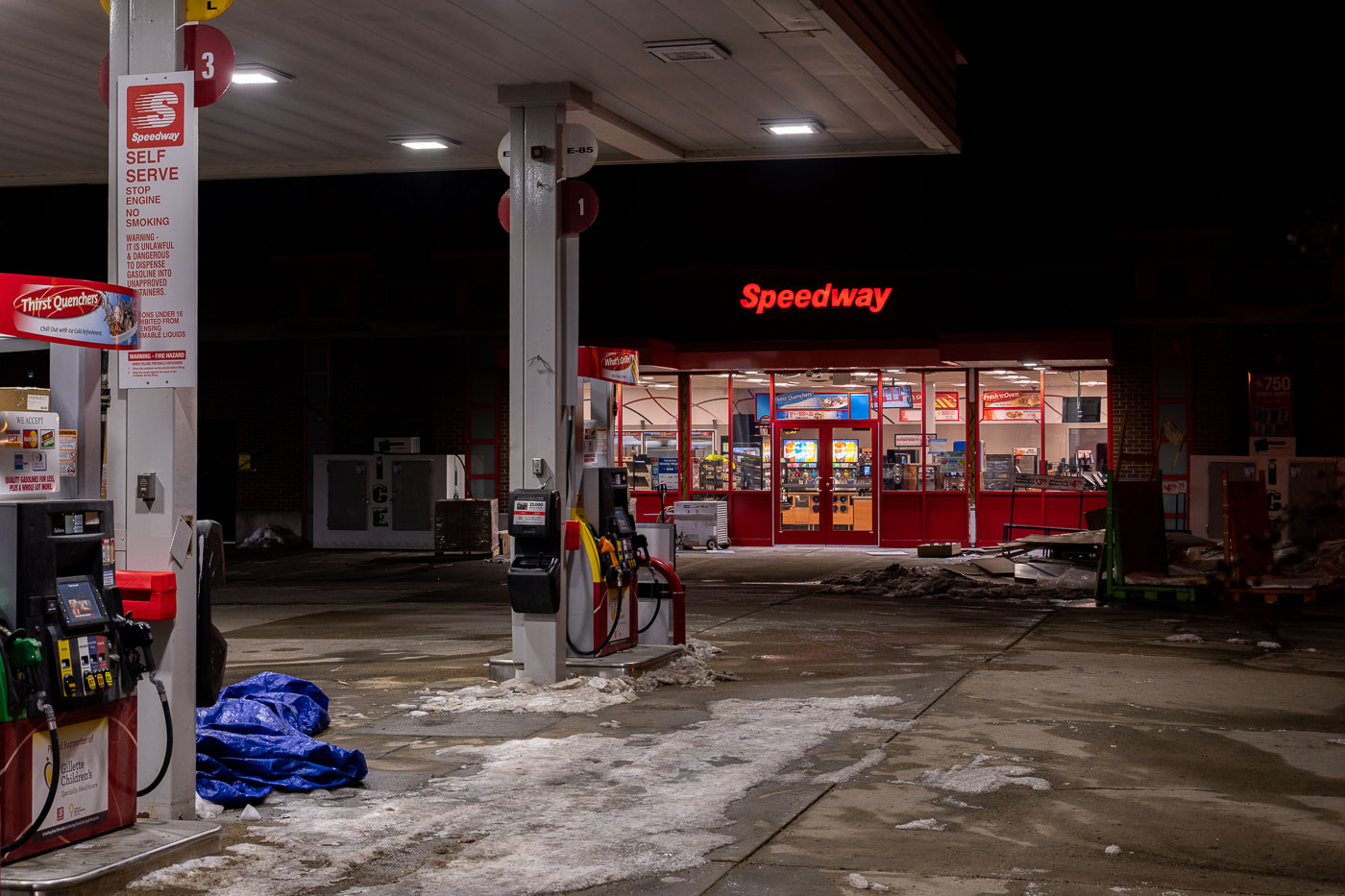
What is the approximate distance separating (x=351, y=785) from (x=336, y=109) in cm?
608

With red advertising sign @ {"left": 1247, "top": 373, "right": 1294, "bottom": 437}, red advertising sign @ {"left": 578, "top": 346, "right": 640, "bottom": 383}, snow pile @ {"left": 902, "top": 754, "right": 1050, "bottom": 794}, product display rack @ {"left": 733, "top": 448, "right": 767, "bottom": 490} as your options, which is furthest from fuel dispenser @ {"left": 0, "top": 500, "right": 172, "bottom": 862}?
red advertising sign @ {"left": 1247, "top": 373, "right": 1294, "bottom": 437}

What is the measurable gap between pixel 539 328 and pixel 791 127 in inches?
130

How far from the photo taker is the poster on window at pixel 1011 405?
990 inches

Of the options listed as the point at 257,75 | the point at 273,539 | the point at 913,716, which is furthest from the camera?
the point at 273,539

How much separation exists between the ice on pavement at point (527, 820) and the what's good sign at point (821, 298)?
17.5m

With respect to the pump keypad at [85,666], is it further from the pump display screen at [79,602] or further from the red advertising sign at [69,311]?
the red advertising sign at [69,311]

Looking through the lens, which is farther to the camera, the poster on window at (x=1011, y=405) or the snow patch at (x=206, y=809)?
the poster on window at (x=1011, y=405)

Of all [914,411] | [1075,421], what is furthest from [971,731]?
[914,411]

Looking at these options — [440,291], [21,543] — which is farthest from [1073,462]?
[21,543]

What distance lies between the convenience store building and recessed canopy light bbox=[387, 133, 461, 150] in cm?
1215

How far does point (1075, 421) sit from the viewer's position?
24859 mm

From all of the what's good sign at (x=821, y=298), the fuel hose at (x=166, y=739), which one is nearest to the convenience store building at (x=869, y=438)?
the what's good sign at (x=821, y=298)

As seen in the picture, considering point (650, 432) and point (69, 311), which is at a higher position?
point (650, 432)

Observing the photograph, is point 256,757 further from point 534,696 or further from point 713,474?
point 713,474
